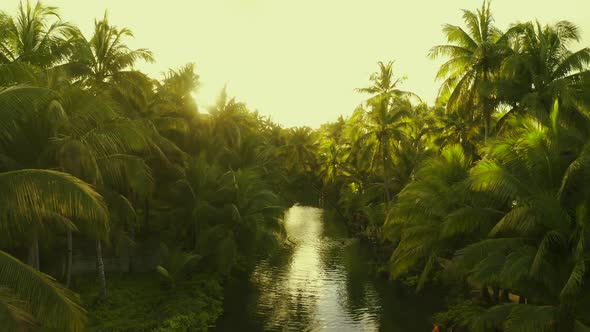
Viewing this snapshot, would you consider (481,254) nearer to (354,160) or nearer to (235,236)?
(235,236)

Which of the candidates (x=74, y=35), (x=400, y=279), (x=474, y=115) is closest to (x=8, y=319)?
(x=74, y=35)

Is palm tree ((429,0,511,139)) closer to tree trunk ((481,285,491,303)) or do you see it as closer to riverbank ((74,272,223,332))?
tree trunk ((481,285,491,303))

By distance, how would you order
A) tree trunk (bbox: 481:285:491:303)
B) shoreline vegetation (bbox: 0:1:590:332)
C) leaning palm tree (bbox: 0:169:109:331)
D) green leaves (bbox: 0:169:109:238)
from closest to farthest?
1. leaning palm tree (bbox: 0:169:109:331)
2. green leaves (bbox: 0:169:109:238)
3. shoreline vegetation (bbox: 0:1:590:332)
4. tree trunk (bbox: 481:285:491:303)

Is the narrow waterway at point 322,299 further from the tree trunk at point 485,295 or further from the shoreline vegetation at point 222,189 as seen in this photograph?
the tree trunk at point 485,295

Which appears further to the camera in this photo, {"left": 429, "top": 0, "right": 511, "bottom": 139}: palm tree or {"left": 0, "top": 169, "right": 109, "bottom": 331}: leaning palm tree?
{"left": 429, "top": 0, "right": 511, "bottom": 139}: palm tree

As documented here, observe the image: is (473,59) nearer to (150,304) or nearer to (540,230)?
(540,230)

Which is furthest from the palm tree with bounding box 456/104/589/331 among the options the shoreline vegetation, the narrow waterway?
the narrow waterway

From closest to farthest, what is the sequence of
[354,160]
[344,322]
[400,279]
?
1. [344,322]
2. [400,279]
3. [354,160]
